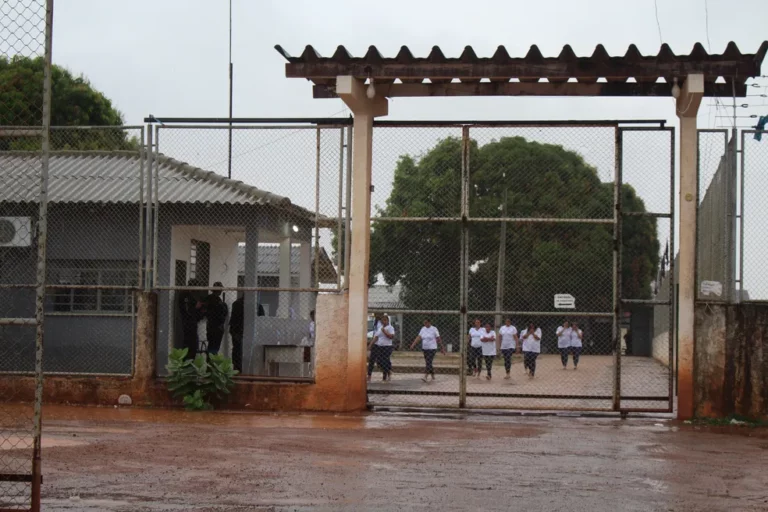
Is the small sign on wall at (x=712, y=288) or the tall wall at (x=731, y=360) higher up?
the small sign on wall at (x=712, y=288)

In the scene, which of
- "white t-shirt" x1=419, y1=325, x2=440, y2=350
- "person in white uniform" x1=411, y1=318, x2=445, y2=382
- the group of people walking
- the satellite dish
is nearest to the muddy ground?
the satellite dish

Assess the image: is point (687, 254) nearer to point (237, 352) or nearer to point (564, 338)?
point (237, 352)

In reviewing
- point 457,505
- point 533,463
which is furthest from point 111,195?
point 457,505

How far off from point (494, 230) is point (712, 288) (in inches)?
170

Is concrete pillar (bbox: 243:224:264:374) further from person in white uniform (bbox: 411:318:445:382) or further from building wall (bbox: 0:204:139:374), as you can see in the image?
person in white uniform (bbox: 411:318:445:382)

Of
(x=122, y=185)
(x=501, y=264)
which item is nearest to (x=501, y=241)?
(x=501, y=264)

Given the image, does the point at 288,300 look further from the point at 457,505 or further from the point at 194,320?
the point at 457,505

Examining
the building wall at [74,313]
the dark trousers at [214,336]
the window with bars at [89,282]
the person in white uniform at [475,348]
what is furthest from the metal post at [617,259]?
the person in white uniform at [475,348]

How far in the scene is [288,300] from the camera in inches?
752

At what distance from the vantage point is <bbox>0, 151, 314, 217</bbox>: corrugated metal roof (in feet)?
56.3

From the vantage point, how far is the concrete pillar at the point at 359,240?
14.4 meters

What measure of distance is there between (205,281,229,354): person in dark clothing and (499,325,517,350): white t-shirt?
739 centimetres

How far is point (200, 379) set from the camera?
1466 cm

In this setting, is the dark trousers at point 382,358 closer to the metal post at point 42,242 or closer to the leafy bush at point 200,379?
the leafy bush at point 200,379
